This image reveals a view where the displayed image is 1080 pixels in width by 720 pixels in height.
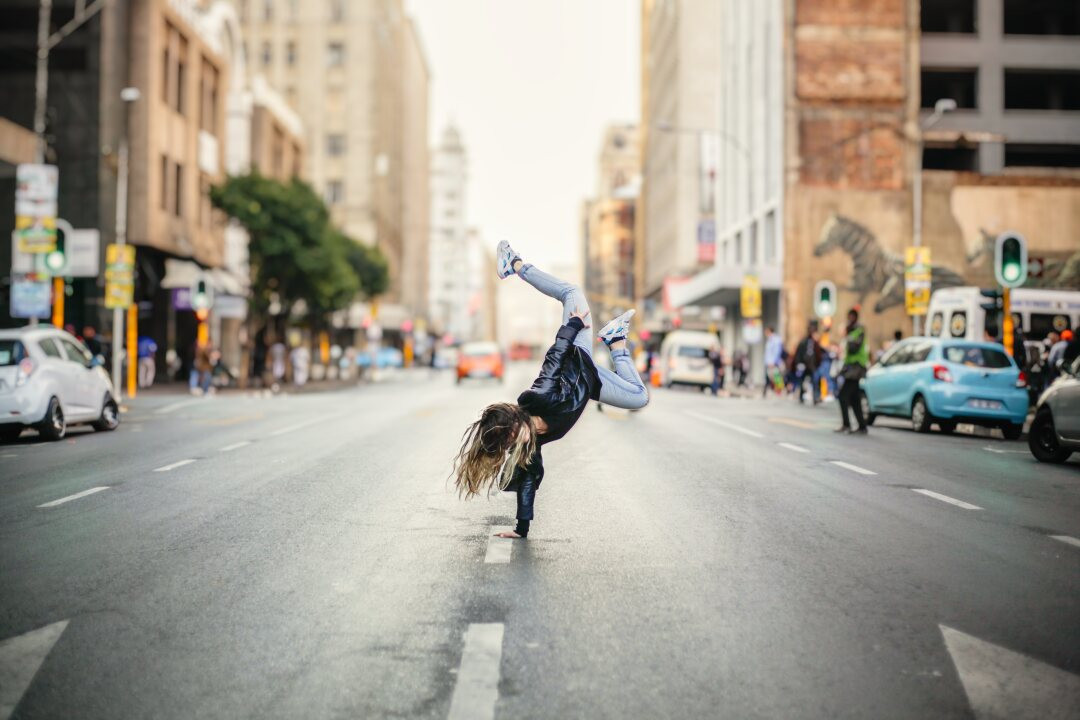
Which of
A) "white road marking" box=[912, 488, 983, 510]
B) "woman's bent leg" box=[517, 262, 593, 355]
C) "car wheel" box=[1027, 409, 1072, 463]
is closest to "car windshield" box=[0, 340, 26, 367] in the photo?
"woman's bent leg" box=[517, 262, 593, 355]

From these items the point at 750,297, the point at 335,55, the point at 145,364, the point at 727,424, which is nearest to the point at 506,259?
the point at 727,424

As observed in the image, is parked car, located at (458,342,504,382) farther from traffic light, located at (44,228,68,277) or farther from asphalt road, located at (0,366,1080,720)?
asphalt road, located at (0,366,1080,720)

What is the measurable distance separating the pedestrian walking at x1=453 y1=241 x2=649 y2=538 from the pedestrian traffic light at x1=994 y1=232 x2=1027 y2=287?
14.9 metres

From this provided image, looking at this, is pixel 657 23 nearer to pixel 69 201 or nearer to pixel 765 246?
pixel 765 246

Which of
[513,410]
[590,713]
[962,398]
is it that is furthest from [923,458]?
[590,713]

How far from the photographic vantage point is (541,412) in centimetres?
723

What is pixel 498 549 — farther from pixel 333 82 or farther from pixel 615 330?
pixel 333 82

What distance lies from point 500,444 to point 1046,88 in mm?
55336

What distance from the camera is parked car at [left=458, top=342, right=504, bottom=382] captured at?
46562 mm

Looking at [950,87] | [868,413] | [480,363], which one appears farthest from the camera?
[950,87]

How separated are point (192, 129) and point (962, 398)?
125 feet

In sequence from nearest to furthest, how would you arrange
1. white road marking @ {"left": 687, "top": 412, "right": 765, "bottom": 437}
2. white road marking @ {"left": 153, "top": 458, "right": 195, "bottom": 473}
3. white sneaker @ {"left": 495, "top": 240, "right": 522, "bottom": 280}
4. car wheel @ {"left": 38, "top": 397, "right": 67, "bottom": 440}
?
white sneaker @ {"left": 495, "top": 240, "right": 522, "bottom": 280}
white road marking @ {"left": 153, "top": 458, "right": 195, "bottom": 473}
car wheel @ {"left": 38, "top": 397, "right": 67, "bottom": 440}
white road marking @ {"left": 687, "top": 412, "right": 765, "bottom": 437}

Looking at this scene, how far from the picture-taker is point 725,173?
65000 mm

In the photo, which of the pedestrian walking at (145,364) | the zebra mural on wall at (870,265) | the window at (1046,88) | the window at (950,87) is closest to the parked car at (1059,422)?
the pedestrian walking at (145,364)
